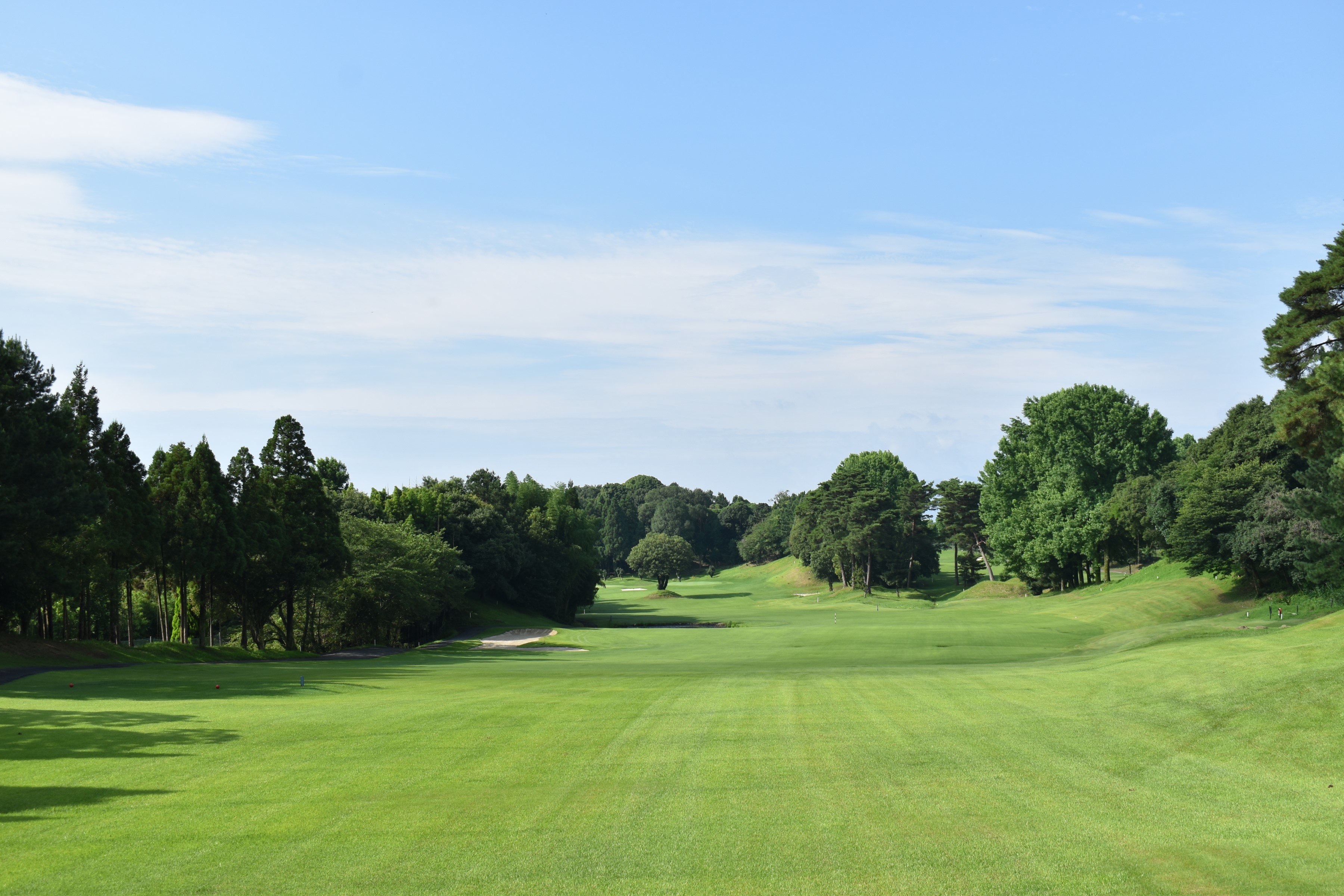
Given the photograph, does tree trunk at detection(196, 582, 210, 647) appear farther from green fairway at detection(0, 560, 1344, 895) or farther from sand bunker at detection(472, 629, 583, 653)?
green fairway at detection(0, 560, 1344, 895)

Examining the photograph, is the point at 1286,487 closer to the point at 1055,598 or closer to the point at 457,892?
the point at 1055,598

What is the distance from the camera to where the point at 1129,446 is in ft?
284

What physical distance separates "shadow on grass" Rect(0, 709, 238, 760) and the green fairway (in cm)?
9

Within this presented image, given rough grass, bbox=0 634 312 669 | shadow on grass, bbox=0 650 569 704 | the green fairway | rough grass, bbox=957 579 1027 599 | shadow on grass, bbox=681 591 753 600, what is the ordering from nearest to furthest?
the green fairway
shadow on grass, bbox=0 650 569 704
rough grass, bbox=0 634 312 669
rough grass, bbox=957 579 1027 599
shadow on grass, bbox=681 591 753 600

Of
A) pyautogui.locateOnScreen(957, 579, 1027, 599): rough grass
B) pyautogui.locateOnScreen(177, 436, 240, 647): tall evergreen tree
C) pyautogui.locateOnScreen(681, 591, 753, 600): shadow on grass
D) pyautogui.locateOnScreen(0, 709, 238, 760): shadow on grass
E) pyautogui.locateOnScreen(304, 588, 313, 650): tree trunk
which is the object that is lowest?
pyautogui.locateOnScreen(681, 591, 753, 600): shadow on grass

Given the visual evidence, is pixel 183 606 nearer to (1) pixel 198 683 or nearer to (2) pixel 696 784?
(1) pixel 198 683

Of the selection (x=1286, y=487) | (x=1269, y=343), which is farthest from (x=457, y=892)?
(x=1286, y=487)

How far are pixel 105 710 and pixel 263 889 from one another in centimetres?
1410

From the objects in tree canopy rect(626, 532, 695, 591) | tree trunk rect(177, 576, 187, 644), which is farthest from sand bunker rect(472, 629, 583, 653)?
tree canopy rect(626, 532, 695, 591)

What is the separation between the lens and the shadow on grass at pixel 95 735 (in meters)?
15.2

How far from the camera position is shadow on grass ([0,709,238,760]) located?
15234 mm

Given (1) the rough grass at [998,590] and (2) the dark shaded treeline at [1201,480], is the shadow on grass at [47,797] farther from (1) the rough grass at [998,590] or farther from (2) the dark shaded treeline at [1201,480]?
(1) the rough grass at [998,590]

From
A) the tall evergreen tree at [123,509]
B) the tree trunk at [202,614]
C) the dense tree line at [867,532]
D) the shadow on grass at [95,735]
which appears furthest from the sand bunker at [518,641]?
the dense tree line at [867,532]

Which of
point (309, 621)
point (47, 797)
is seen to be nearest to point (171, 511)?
point (309, 621)
